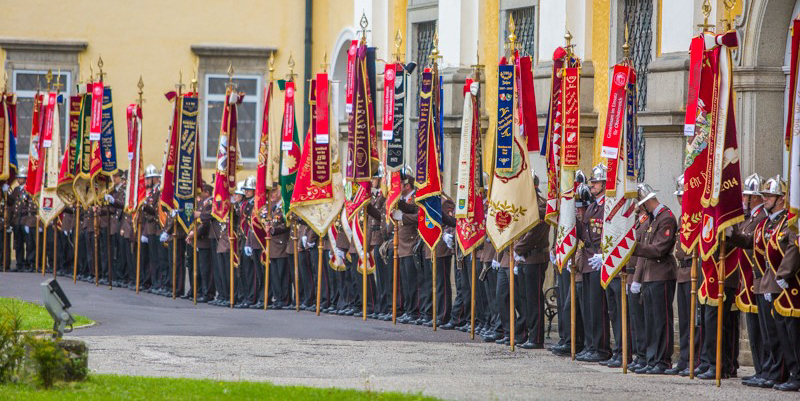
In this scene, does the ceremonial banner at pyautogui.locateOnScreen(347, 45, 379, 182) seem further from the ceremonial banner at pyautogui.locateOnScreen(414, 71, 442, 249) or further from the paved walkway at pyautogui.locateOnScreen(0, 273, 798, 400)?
the paved walkway at pyautogui.locateOnScreen(0, 273, 798, 400)

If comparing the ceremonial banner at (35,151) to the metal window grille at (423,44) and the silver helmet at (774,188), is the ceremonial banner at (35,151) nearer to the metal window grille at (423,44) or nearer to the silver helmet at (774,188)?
the metal window grille at (423,44)

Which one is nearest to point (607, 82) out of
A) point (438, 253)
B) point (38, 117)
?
point (438, 253)

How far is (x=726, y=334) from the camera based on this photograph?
14031mm

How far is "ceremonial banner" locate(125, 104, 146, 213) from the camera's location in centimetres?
2377

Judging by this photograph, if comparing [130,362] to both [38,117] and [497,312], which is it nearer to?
[497,312]

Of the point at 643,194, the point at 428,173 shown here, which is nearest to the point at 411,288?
the point at 428,173

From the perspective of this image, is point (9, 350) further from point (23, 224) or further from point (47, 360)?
point (23, 224)

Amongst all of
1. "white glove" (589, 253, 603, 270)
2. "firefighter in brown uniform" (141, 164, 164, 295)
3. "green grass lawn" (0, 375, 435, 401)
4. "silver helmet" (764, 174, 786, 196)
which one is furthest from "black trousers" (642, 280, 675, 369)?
"firefighter in brown uniform" (141, 164, 164, 295)

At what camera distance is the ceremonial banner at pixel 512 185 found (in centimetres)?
1667

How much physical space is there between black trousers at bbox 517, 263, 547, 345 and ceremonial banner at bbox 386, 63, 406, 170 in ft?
9.16

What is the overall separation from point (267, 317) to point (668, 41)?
6.60m

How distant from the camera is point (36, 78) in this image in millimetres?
30359

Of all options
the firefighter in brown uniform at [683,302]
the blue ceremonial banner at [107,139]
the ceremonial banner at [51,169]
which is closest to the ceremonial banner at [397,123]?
the firefighter in brown uniform at [683,302]

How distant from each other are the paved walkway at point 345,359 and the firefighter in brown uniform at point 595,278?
48cm
